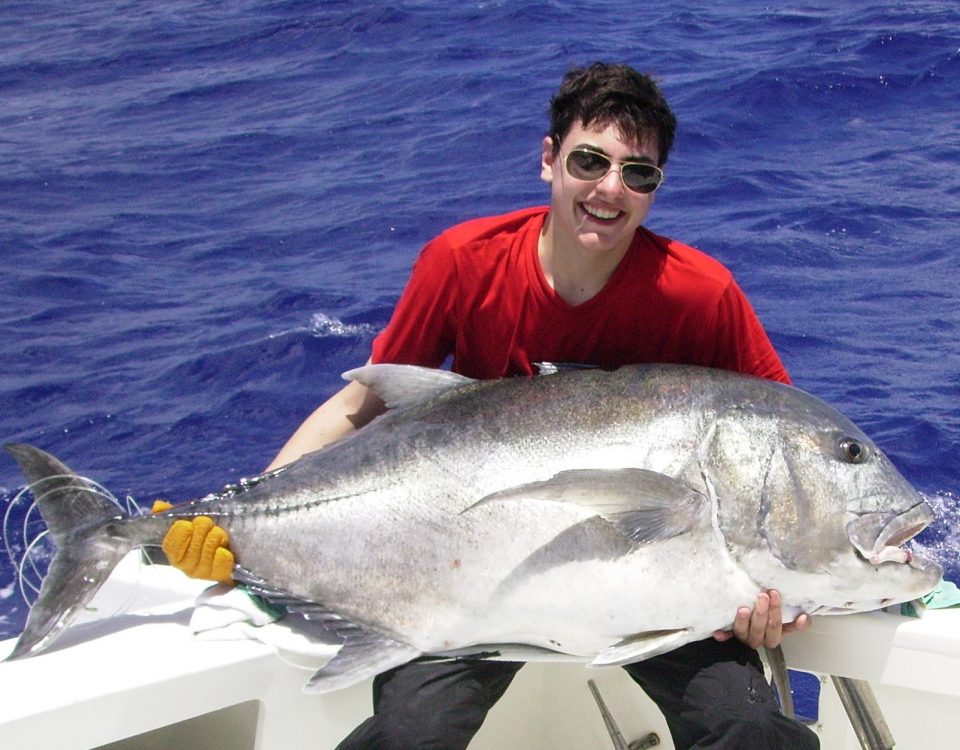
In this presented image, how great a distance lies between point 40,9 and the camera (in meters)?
17.5

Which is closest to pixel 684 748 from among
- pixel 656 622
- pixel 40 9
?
pixel 656 622

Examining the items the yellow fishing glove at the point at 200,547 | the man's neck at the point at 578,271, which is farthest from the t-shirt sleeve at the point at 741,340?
the yellow fishing glove at the point at 200,547

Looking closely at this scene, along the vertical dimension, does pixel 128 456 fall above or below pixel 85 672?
below

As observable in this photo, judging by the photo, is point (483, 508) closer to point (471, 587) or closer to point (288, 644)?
point (471, 587)

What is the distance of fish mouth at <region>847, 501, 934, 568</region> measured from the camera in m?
2.36

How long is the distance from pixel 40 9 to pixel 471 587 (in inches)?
700

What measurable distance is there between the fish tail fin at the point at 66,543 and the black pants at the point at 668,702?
26.7 inches

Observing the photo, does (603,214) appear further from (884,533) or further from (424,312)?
(884,533)

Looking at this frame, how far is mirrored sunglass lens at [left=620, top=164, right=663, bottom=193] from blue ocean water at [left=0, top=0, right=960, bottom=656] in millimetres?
2673

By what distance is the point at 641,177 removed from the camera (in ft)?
9.33

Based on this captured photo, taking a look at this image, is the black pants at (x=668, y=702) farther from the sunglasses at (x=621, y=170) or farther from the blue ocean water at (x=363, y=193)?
the blue ocean water at (x=363, y=193)

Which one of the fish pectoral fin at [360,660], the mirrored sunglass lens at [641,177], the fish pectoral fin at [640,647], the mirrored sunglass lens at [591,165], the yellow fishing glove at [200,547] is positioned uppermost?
the mirrored sunglass lens at [591,165]

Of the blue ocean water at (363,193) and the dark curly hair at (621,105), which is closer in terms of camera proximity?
the dark curly hair at (621,105)

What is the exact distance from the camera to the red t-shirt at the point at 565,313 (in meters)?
2.89
